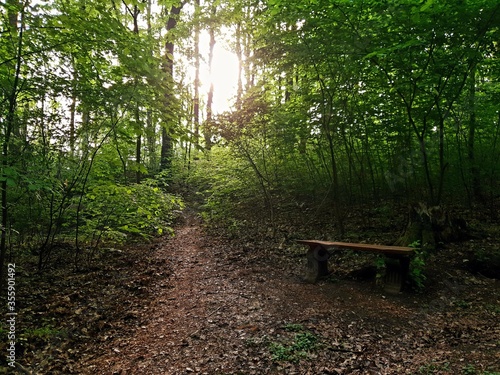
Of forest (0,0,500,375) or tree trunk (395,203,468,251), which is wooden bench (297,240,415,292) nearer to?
forest (0,0,500,375)

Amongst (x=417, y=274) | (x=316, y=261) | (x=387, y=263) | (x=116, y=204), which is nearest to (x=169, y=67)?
(x=116, y=204)

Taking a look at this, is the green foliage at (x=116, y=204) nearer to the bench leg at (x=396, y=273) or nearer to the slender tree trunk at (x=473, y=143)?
the bench leg at (x=396, y=273)

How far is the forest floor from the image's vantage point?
3170 mm

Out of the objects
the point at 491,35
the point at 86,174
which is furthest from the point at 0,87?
the point at 491,35

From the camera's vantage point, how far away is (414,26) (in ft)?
17.1

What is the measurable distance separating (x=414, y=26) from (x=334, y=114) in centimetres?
238

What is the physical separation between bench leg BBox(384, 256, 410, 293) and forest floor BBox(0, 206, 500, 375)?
0.66 feet

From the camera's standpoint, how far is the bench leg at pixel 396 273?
471 centimetres

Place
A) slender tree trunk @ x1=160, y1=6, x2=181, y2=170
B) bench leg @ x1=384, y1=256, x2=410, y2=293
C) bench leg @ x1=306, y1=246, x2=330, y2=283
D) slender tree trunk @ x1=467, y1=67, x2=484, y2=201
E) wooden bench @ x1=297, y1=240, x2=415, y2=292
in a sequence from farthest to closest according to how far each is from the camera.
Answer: slender tree trunk @ x1=467, y1=67, x2=484, y2=201, bench leg @ x1=306, y1=246, x2=330, y2=283, bench leg @ x1=384, y1=256, x2=410, y2=293, wooden bench @ x1=297, y1=240, x2=415, y2=292, slender tree trunk @ x1=160, y1=6, x2=181, y2=170

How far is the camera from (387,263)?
4871 millimetres

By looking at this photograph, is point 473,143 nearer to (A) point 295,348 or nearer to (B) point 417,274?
(B) point 417,274

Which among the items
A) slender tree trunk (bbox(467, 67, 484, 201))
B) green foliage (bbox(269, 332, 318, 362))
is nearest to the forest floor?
green foliage (bbox(269, 332, 318, 362))

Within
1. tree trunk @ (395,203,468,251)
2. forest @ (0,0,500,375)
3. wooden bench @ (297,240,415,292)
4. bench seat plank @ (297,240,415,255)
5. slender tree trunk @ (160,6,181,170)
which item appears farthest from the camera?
tree trunk @ (395,203,468,251)

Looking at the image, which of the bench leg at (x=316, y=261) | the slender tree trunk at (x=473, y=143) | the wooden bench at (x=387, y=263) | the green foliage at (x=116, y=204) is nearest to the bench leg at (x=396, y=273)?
the wooden bench at (x=387, y=263)
